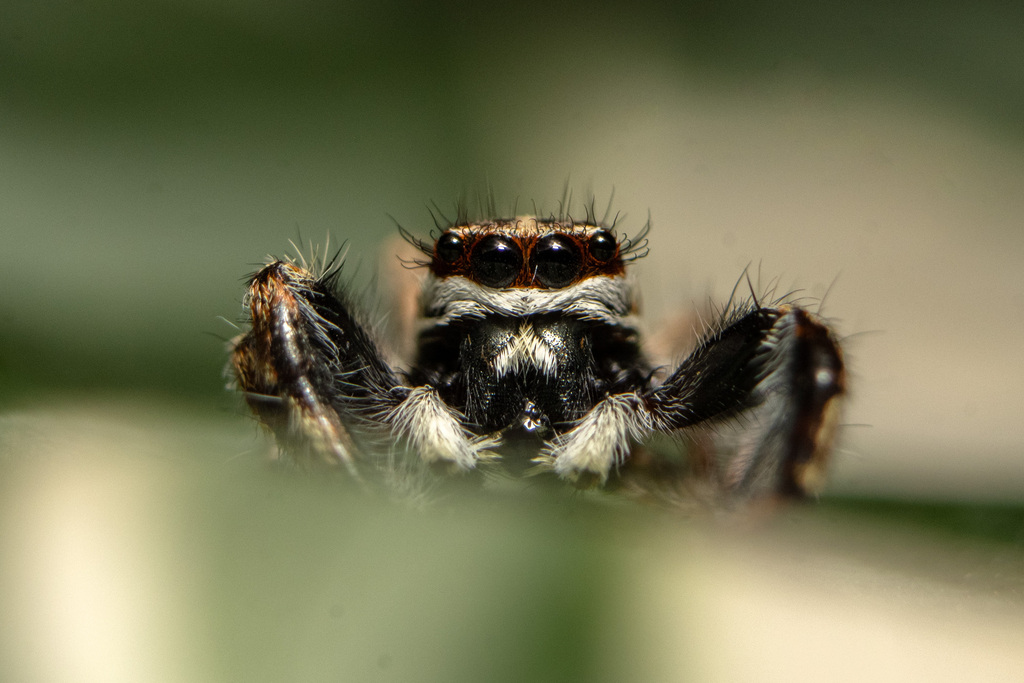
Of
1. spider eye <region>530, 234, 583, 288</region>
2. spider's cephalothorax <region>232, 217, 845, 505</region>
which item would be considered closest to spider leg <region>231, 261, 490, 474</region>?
spider's cephalothorax <region>232, 217, 845, 505</region>

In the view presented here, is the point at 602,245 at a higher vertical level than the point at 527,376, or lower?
higher

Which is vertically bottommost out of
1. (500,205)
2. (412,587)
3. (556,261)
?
(412,587)

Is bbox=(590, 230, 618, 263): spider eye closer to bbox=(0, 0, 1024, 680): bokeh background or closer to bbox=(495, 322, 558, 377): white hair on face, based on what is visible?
bbox=(495, 322, 558, 377): white hair on face

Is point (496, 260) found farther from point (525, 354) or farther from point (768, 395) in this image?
point (768, 395)

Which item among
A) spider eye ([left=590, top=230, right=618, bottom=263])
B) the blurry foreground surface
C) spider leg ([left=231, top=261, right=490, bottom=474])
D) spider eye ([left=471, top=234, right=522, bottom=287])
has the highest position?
spider eye ([left=590, top=230, right=618, bottom=263])

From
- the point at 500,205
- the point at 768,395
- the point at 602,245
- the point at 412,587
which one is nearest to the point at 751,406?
the point at 768,395
